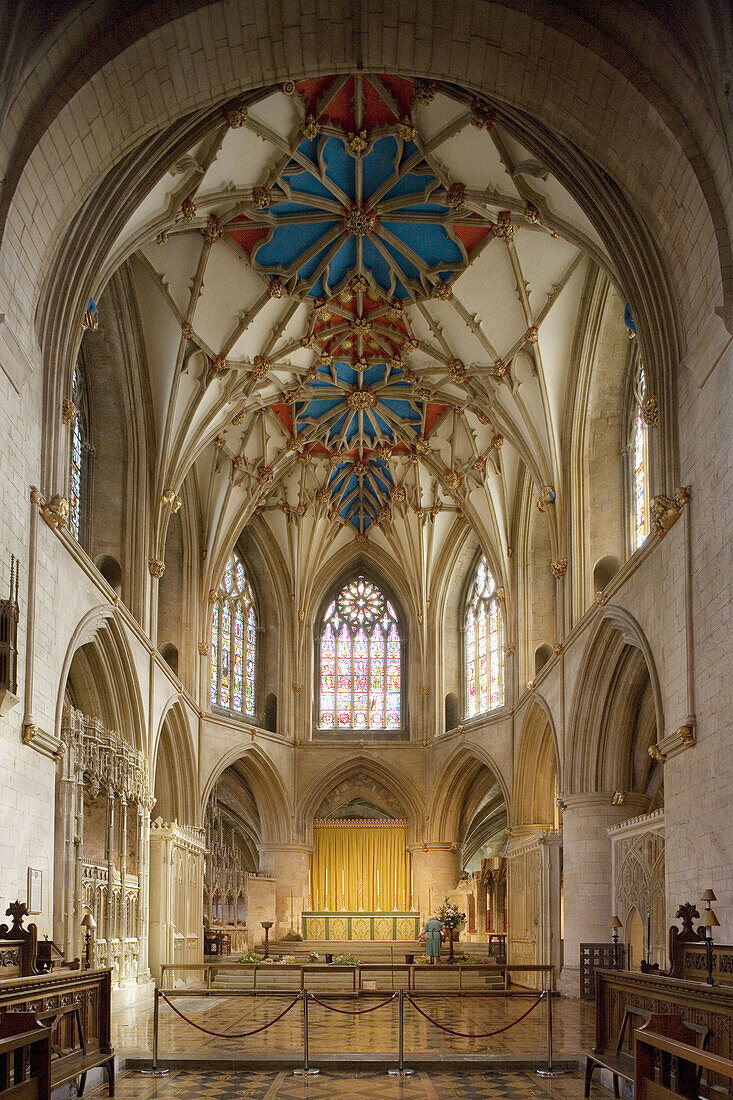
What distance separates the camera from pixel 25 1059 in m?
8.11

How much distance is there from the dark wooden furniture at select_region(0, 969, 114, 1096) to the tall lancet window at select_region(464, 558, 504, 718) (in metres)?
19.7

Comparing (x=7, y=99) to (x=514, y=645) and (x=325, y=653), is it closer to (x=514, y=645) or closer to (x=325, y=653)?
(x=514, y=645)

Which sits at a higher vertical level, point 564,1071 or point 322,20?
point 322,20

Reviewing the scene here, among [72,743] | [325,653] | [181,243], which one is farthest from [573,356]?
[325,653]

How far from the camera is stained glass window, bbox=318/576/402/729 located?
34062mm

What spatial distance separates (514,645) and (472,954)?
8.03m

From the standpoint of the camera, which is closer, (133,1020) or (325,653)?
(133,1020)

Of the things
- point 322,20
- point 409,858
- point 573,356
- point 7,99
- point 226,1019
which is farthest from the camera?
point 409,858

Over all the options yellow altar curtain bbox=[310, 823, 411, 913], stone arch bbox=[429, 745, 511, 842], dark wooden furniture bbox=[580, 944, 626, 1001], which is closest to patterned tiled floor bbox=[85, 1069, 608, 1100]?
dark wooden furniture bbox=[580, 944, 626, 1001]

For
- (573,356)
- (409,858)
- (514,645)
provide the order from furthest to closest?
(409,858), (514,645), (573,356)

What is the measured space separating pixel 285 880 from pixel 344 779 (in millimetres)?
3363

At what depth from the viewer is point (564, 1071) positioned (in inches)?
471

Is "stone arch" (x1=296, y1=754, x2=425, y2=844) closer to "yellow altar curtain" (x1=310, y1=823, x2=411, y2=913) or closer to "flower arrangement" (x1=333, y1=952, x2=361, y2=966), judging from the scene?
"yellow altar curtain" (x1=310, y1=823, x2=411, y2=913)

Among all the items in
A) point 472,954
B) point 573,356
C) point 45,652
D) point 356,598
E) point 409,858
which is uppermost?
point 573,356
